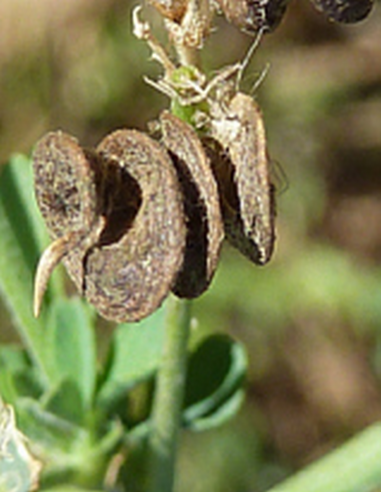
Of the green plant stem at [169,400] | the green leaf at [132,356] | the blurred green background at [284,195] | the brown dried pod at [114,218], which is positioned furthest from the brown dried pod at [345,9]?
the blurred green background at [284,195]

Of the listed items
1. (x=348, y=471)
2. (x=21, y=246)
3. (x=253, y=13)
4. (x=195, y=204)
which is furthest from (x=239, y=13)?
(x=21, y=246)

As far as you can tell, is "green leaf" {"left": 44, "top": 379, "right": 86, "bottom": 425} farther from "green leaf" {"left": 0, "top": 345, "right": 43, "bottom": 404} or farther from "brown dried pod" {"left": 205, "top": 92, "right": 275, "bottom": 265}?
"brown dried pod" {"left": 205, "top": 92, "right": 275, "bottom": 265}

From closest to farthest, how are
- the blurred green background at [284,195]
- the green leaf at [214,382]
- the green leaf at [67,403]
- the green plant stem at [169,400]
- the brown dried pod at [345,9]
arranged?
1. the brown dried pod at [345,9]
2. the green plant stem at [169,400]
3. the green leaf at [67,403]
4. the green leaf at [214,382]
5. the blurred green background at [284,195]

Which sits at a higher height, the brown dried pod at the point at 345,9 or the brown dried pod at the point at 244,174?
the brown dried pod at the point at 345,9

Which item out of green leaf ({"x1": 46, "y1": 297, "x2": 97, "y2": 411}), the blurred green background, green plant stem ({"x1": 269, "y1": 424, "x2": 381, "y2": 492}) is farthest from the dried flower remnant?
the blurred green background

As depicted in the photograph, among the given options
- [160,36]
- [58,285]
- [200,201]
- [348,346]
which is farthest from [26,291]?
[348,346]

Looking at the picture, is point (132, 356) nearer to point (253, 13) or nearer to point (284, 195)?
point (253, 13)

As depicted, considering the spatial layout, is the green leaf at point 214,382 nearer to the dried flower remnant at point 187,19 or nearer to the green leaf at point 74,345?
the green leaf at point 74,345
